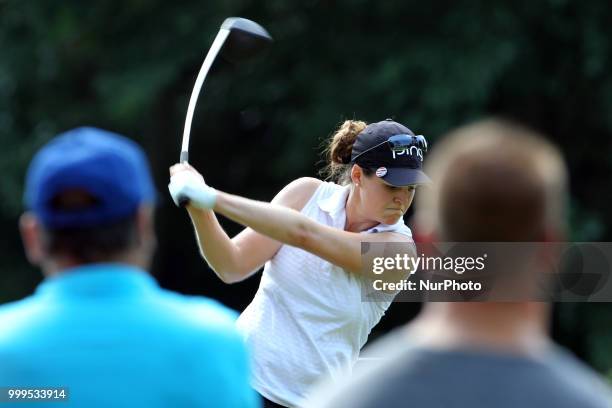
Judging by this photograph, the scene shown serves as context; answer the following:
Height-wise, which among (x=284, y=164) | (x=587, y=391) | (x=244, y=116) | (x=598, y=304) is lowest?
(x=587, y=391)

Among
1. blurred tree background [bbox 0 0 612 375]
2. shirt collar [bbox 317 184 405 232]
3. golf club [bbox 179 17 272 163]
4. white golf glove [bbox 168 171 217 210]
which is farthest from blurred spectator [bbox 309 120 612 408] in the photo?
blurred tree background [bbox 0 0 612 375]

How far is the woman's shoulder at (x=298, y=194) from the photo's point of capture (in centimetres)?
462

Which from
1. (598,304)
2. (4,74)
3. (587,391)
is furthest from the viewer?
(4,74)

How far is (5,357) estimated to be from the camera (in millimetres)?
2121

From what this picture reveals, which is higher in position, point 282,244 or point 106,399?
point 282,244

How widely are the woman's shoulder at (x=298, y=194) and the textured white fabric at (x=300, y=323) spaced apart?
9 cm

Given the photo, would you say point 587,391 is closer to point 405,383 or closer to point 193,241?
point 405,383

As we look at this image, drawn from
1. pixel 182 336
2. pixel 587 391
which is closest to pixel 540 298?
pixel 587 391

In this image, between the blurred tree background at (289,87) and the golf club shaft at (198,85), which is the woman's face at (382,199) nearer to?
the golf club shaft at (198,85)

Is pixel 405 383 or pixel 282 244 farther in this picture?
pixel 282 244

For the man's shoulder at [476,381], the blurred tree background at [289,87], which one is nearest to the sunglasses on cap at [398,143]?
the man's shoulder at [476,381]

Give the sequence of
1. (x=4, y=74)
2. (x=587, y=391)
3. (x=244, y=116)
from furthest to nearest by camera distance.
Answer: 1. (x=244, y=116)
2. (x=4, y=74)
3. (x=587, y=391)

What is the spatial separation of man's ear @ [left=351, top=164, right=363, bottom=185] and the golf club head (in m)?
1.07

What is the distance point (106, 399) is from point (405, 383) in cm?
60
